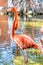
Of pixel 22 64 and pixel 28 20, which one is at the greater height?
pixel 28 20

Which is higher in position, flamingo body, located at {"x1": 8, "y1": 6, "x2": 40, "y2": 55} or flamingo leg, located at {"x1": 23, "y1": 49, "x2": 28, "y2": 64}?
flamingo body, located at {"x1": 8, "y1": 6, "x2": 40, "y2": 55}

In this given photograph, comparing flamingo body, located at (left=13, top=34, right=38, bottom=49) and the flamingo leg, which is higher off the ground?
flamingo body, located at (left=13, top=34, right=38, bottom=49)

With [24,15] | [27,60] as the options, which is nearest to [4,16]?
[24,15]

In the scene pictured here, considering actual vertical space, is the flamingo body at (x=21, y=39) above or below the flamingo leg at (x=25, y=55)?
above

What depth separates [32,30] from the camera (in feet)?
3.74

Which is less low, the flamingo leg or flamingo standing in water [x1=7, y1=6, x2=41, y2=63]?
flamingo standing in water [x1=7, y1=6, x2=41, y2=63]

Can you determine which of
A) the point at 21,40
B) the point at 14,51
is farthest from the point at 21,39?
the point at 14,51

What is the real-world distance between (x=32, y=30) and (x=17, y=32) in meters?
0.13

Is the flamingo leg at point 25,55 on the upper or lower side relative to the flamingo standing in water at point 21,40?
lower

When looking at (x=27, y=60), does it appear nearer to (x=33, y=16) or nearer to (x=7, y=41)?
(x=7, y=41)

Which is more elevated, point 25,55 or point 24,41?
point 24,41

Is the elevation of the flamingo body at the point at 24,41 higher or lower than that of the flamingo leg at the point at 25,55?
higher

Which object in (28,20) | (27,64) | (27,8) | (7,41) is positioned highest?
(27,8)

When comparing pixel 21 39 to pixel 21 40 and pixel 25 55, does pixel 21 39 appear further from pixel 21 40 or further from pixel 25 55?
pixel 25 55
